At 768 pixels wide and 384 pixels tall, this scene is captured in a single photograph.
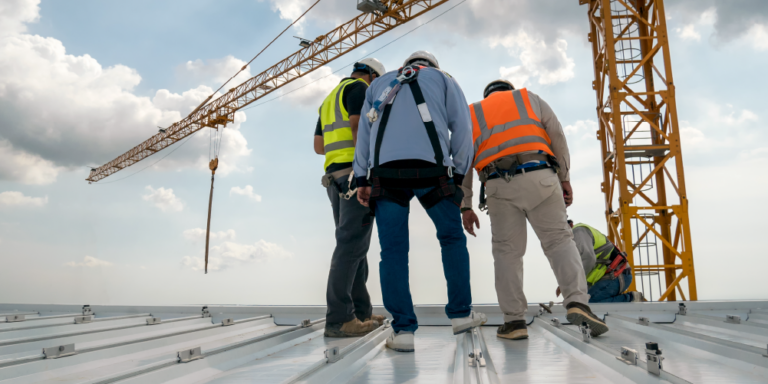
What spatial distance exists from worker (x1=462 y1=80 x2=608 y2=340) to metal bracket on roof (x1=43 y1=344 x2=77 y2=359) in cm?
182

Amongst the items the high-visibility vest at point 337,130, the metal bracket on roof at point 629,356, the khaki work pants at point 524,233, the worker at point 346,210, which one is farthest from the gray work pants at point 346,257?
the metal bracket on roof at point 629,356

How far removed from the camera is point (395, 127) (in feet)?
7.09

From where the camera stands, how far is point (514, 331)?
2307 millimetres

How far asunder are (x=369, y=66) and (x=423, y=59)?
0.52 meters

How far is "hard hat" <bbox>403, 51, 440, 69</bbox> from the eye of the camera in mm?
2455

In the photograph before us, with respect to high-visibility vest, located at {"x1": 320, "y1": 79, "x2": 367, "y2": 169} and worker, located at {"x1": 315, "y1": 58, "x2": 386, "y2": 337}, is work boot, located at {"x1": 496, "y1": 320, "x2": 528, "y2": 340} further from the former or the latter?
high-visibility vest, located at {"x1": 320, "y1": 79, "x2": 367, "y2": 169}

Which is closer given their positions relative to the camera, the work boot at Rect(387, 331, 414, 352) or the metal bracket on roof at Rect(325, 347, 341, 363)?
the metal bracket on roof at Rect(325, 347, 341, 363)

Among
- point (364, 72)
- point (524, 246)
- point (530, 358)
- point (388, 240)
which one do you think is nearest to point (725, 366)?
point (530, 358)

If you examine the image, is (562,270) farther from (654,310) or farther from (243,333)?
(243,333)

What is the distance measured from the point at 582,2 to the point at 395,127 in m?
9.98

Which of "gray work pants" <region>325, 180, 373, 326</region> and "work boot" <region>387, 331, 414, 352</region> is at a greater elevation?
"gray work pants" <region>325, 180, 373, 326</region>

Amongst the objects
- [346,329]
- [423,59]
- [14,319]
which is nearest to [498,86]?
[423,59]

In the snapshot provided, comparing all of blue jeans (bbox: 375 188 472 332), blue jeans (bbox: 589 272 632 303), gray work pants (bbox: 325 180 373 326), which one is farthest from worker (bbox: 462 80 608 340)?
blue jeans (bbox: 589 272 632 303)

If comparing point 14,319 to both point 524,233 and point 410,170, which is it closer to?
point 410,170
